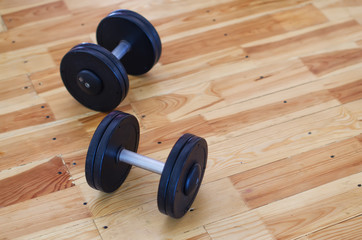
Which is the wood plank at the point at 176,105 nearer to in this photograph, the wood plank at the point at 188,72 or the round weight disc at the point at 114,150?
the wood plank at the point at 188,72

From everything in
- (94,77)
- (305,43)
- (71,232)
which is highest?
(94,77)

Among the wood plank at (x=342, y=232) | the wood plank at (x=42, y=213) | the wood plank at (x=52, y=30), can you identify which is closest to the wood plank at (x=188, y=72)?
the wood plank at (x=52, y=30)

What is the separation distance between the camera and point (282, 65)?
186 cm

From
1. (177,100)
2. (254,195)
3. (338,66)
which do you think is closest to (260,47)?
(338,66)

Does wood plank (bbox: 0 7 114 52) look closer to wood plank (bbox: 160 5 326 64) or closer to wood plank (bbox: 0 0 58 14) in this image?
wood plank (bbox: 0 0 58 14)

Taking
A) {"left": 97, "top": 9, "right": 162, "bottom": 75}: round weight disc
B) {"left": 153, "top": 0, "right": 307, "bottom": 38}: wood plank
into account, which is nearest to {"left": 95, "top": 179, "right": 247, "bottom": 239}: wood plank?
{"left": 97, "top": 9, "right": 162, "bottom": 75}: round weight disc

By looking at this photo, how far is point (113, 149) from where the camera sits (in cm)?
136

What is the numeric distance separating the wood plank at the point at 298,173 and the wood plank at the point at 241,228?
0.16 feet

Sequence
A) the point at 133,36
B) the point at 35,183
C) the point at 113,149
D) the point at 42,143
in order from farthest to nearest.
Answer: the point at 133,36 → the point at 42,143 → the point at 35,183 → the point at 113,149

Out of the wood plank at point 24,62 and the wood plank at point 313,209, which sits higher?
the wood plank at point 24,62

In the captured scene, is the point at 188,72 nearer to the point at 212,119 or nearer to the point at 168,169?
the point at 212,119

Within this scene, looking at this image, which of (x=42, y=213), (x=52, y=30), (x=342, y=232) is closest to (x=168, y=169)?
(x=42, y=213)

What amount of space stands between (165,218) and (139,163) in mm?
→ 171

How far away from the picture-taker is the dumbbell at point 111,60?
60.4 inches
